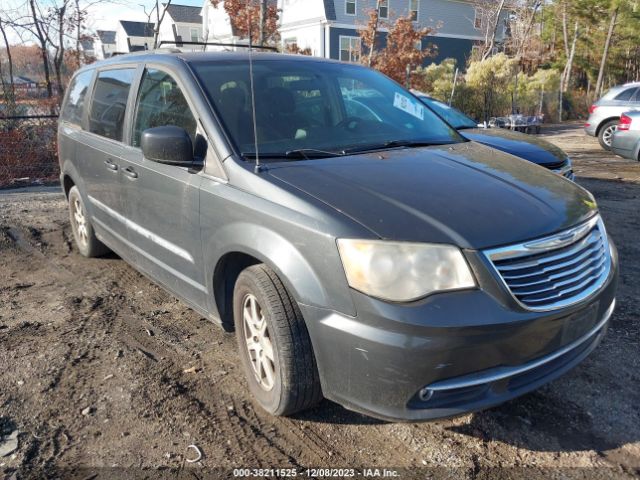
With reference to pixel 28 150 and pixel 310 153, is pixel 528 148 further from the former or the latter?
pixel 28 150

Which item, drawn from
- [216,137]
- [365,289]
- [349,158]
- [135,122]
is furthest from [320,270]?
[135,122]

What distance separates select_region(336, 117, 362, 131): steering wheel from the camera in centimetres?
359

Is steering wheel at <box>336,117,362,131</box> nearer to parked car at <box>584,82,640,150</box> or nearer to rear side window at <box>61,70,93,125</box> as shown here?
rear side window at <box>61,70,93,125</box>

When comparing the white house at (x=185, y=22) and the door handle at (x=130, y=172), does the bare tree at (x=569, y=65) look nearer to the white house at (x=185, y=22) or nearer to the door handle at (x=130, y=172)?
the door handle at (x=130, y=172)

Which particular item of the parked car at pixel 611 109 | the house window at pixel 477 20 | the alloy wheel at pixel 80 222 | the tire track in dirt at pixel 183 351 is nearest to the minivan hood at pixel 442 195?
the tire track in dirt at pixel 183 351

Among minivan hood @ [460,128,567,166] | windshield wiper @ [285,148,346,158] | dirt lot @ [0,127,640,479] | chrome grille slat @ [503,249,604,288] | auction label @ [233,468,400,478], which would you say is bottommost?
auction label @ [233,468,400,478]

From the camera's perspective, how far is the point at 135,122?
4.02 meters

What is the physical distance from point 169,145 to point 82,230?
2999 millimetres

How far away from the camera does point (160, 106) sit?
3742mm

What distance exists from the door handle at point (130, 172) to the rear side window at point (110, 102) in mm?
337

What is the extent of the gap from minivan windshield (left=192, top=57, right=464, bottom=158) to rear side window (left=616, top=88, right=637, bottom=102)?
448 inches

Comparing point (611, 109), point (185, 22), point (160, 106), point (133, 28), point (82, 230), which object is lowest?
point (82, 230)

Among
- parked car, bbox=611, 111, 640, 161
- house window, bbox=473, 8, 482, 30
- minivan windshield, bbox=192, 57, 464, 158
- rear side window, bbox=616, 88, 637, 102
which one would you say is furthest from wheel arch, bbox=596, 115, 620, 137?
house window, bbox=473, 8, 482, 30

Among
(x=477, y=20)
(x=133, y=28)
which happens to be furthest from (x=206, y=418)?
(x=133, y=28)
